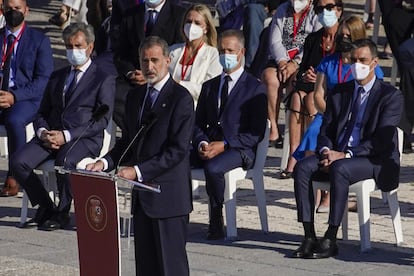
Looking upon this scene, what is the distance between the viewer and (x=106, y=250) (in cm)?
793

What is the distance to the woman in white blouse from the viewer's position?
12.4 metres

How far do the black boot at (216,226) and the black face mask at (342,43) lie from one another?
5.65 feet

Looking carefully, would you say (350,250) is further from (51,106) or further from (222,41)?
(51,106)

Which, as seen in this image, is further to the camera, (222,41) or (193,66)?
(193,66)

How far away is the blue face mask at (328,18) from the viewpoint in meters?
12.5

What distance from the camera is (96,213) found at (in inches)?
312

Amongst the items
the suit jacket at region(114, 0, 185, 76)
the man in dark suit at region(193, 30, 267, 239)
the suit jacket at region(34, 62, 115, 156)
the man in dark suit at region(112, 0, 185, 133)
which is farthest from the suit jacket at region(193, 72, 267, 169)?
the suit jacket at region(114, 0, 185, 76)

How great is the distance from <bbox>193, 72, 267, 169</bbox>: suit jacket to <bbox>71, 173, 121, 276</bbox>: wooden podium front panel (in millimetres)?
3177

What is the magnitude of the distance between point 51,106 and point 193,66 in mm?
1402

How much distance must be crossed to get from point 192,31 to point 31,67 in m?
1.58

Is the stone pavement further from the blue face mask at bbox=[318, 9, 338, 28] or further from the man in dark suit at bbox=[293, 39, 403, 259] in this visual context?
the blue face mask at bbox=[318, 9, 338, 28]

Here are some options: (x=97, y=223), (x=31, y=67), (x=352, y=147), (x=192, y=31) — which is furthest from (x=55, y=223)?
(x=97, y=223)

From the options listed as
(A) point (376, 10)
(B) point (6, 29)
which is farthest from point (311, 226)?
(A) point (376, 10)

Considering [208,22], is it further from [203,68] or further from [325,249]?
[325,249]
